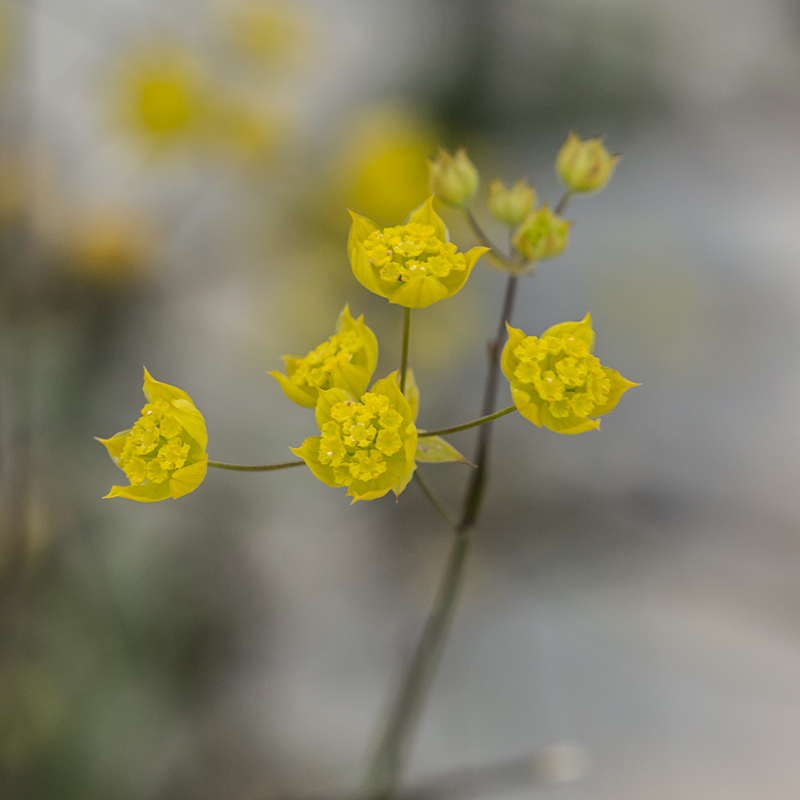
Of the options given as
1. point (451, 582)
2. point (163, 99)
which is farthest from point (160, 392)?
point (163, 99)

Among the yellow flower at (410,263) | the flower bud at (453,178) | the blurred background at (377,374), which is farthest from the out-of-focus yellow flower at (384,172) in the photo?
the yellow flower at (410,263)

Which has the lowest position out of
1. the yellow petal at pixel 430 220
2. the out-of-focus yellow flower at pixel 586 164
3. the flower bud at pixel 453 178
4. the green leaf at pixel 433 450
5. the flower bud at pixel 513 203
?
the green leaf at pixel 433 450

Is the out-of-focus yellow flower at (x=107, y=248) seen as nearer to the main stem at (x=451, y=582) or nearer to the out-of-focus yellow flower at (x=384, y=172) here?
the out-of-focus yellow flower at (x=384, y=172)

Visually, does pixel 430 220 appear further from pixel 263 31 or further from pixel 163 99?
pixel 263 31

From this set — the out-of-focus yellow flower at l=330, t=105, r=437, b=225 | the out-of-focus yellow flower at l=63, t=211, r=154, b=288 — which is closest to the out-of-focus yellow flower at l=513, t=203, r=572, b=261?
the out-of-focus yellow flower at l=330, t=105, r=437, b=225

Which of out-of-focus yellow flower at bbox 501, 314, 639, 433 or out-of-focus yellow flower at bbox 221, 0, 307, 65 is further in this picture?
out-of-focus yellow flower at bbox 221, 0, 307, 65

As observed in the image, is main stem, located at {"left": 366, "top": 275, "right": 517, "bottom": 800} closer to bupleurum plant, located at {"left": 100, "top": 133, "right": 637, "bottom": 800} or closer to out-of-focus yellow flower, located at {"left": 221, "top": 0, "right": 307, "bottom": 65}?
bupleurum plant, located at {"left": 100, "top": 133, "right": 637, "bottom": 800}

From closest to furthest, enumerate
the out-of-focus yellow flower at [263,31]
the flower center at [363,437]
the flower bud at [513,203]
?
the flower center at [363,437] < the flower bud at [513,203] < the out-of-focus yellow flower at [263,31]
